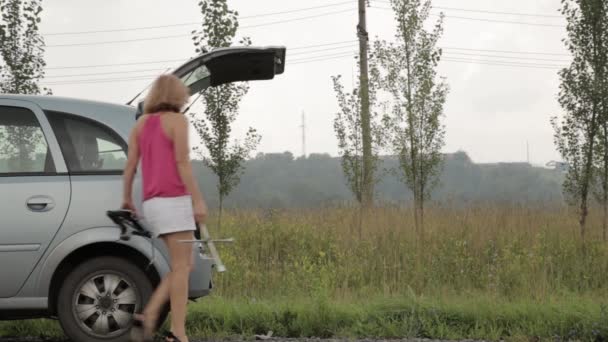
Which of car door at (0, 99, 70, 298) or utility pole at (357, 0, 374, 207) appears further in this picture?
utility pole at (357, 0, 374, 207)

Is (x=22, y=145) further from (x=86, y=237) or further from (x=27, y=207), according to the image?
(x=86, y=237)

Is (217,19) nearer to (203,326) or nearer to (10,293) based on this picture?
(203,326)

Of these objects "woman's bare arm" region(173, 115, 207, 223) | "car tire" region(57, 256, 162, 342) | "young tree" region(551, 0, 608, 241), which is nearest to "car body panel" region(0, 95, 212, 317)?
"car tire" region(57, 256, 162, 342)

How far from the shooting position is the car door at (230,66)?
257 inches

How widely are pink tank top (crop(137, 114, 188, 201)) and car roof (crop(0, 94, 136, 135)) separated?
1029 millimetres

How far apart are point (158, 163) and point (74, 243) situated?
1254 mm

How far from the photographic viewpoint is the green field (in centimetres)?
744

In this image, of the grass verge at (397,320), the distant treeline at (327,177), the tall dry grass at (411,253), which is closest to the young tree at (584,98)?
the tall dry grass at (411,253)

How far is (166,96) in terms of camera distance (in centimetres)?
526

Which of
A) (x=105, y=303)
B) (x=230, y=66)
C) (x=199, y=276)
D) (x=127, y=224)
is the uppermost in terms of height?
(x=230, y=66)

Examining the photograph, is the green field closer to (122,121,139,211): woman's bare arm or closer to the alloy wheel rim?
the alloy wheel rim

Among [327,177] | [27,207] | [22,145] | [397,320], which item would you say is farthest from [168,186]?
[327,177]

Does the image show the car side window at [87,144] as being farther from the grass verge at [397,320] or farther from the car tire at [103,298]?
the grass verge at [397,320]

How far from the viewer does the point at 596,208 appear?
1692 cm
